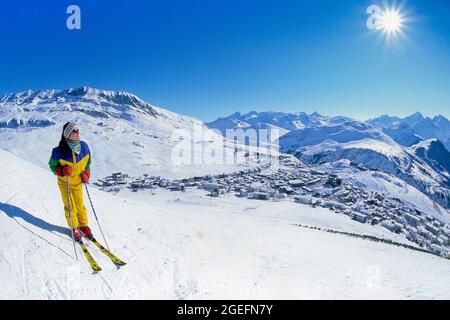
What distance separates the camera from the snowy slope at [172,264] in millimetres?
7310

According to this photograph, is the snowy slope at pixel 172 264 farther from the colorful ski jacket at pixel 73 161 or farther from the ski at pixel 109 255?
the colorful ski jacket at pixel 73 161

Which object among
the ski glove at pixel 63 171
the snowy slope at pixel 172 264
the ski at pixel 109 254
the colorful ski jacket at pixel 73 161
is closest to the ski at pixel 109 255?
the ski at pixel 109 254

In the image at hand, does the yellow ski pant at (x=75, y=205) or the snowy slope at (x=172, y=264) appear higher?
the yellow ski pant at (x=75, y=205)

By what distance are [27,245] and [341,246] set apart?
54.6 ft

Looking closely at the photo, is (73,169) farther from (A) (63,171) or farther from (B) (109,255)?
(B) (109,255)

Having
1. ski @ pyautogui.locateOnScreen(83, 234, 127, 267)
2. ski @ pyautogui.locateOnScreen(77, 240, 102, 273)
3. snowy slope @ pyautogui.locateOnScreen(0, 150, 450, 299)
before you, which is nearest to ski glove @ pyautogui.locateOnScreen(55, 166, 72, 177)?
snowy slope @ pyautogui.locateOnScreen(0, 150, 450, 299)

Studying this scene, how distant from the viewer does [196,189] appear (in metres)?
103

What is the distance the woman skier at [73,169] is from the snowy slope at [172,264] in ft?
2.25

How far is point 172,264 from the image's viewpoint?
31.6 ft

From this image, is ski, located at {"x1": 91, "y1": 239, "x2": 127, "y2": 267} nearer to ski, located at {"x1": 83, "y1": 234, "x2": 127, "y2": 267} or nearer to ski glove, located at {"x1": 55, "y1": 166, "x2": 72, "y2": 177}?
ski, located at {"x1": 83, "y1": 234, "x2": 127, "y2": 267}

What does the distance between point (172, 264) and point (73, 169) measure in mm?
4385
